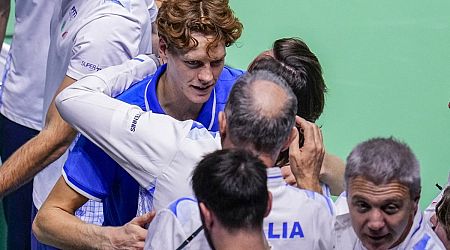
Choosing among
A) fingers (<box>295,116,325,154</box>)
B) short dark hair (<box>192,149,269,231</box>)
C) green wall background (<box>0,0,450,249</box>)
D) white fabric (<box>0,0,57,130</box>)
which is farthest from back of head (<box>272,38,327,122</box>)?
green wall background (<box>0,0,450,249</box>)

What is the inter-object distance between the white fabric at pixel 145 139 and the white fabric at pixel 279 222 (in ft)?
0.68

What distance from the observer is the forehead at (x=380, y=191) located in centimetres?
263

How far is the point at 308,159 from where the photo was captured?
304cm

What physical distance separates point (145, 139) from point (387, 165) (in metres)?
0.66

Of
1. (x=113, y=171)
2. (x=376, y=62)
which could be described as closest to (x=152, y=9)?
(x=113, y=171)

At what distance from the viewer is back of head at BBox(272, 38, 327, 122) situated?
3279mm

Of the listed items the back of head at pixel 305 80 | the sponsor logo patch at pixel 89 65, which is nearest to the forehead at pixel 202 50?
the back of head at pixel 305 80

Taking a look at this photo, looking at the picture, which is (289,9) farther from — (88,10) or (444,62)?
(88,10)

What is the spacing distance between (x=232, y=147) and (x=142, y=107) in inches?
25.8

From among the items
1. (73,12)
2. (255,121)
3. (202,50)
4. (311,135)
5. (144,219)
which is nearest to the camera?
(255,121)

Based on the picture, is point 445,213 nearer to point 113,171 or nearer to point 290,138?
point 290,138

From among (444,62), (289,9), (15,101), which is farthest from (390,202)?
(289,9)

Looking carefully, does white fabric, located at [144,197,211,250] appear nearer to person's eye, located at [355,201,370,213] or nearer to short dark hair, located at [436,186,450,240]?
person's eye, located at [355,201,370,213]

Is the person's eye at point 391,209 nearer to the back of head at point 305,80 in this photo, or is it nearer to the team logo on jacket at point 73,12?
the back of head at point 305,80
